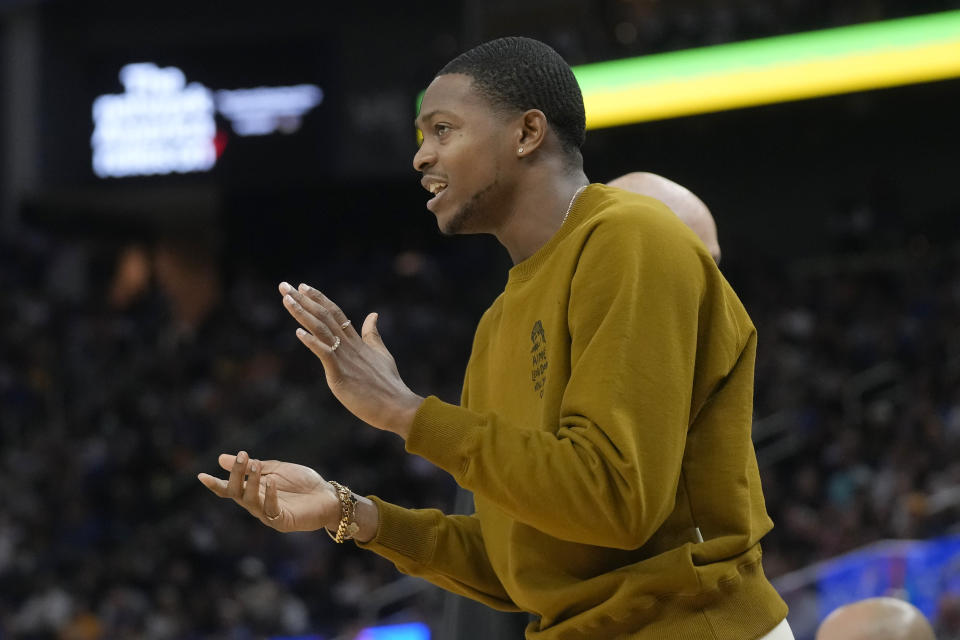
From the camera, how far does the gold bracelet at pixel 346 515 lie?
188cm

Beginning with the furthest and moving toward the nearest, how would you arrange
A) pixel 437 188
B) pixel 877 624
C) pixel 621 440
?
pixel 877 624
pixel 437 188
pixel 621 440

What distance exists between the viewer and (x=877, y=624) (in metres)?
2.31

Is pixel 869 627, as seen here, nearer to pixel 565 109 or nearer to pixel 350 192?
pixel 565 109

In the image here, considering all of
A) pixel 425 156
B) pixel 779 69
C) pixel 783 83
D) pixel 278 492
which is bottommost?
pixel 278 492

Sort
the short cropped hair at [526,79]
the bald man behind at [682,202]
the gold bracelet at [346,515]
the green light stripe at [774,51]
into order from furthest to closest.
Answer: the green light stripe at [774,51] → the bald man behind at [682,202] → the gold bracelet at [346,515] → the short cropped hair at [526,79]

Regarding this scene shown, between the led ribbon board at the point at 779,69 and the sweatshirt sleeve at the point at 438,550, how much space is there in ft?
23.7

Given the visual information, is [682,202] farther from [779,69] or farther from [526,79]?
[779,69]

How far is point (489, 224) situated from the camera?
5.94ft

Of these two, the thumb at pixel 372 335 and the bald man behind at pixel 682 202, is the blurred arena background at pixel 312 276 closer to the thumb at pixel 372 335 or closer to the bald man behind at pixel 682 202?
the bald man behind at pixel 682 202

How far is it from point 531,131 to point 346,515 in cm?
65

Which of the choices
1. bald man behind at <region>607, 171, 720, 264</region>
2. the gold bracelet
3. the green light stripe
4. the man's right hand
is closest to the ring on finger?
the man's right hand

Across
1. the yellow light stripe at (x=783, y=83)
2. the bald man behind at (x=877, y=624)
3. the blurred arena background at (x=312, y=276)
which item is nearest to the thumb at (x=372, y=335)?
the bald man behind at (x=877, y=624)

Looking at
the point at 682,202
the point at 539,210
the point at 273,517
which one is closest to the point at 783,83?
the point at 682,202

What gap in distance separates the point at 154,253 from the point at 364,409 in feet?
57.0
